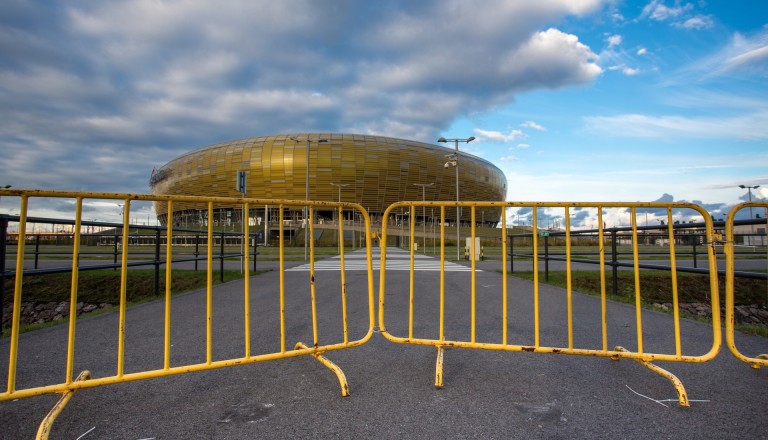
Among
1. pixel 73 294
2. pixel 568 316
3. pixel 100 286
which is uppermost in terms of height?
pixel 73 294

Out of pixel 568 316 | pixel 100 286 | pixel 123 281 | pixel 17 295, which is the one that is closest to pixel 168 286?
pixel 123 281

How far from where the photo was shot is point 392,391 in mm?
2615

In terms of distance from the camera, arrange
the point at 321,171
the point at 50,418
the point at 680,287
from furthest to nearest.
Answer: the point at 321,171 → the point at 680,287 → the point at 50,418

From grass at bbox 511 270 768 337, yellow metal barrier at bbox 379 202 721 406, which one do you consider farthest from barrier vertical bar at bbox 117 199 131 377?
grass at bbox 511 270 768 337

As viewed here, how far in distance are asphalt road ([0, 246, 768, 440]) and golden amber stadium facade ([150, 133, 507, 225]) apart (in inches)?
2331

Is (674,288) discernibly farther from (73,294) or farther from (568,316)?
(73,294)

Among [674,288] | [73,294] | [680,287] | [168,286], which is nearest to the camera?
[73,294]

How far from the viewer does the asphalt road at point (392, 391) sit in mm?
2104

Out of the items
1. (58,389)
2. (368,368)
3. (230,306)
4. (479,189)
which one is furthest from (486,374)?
(479,189)

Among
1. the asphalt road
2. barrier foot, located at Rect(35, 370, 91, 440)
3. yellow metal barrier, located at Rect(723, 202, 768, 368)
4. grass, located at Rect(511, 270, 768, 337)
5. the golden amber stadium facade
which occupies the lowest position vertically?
grass, located at Rect(511, 270, 768, 337)

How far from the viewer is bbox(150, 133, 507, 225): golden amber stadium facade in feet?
216

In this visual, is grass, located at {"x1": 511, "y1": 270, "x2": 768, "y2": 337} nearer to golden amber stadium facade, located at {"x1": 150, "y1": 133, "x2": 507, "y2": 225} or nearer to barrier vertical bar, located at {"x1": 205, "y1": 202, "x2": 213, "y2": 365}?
barrier vertical bar, located at {"x1": 205, "y1": 202, "x2": 213, "y2": 365}

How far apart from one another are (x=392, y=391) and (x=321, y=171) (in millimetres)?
64997

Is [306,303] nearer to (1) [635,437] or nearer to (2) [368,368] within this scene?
(2) [368,368]
